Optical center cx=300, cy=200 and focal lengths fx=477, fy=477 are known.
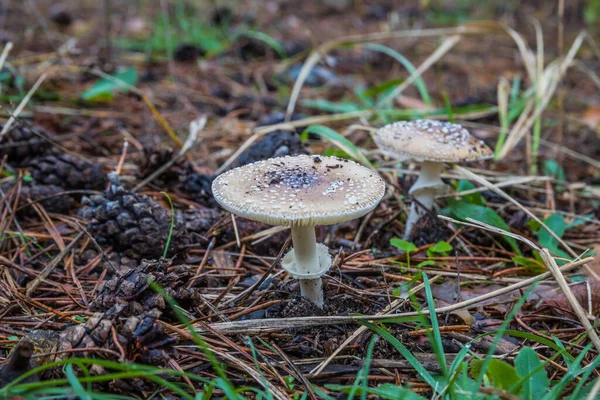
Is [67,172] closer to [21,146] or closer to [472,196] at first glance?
[21,146]

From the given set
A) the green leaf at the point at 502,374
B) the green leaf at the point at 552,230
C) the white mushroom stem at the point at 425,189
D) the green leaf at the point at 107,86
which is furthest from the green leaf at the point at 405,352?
the green leaf at the point at 107,86

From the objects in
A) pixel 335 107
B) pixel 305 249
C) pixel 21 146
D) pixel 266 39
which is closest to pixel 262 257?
pixel 305 249

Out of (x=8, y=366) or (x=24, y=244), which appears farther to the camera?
(x=24, y=244)

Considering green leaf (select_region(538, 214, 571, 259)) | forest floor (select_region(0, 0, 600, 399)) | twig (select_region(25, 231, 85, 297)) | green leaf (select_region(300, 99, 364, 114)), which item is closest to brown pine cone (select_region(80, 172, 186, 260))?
forest floor (select_region(0, 0, 600, 399))

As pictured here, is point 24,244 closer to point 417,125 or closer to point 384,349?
point 384,349

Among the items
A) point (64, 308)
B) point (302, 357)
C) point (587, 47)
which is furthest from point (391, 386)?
point (587, 47)

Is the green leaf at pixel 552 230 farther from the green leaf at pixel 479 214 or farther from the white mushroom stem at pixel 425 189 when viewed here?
the white mushroom stem at pixel 425 189

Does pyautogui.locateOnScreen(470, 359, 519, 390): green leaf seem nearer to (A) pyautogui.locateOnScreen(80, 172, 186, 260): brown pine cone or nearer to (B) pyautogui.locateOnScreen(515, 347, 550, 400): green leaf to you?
(B) pyautogui.locateOnScreen(515, 347, 550, 400): green leaf
